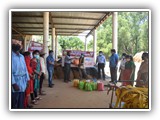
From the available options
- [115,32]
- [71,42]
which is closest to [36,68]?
[115,32]

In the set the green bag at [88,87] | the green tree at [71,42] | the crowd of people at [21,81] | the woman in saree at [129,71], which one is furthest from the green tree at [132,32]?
the green tree at [71,42]

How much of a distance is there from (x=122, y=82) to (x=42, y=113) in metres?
1.10

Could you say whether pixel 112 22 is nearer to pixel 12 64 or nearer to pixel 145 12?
pixel 145 12

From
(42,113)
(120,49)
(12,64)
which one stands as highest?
(120,49)

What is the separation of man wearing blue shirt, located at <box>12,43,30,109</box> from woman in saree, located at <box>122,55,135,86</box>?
1.28 metres

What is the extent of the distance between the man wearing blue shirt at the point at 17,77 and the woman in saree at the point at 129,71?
1.28 meters

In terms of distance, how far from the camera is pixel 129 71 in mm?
3291

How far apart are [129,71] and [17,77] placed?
5.10ft

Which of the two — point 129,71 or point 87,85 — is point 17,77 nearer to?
point 129,71

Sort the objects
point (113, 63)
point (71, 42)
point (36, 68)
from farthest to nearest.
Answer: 1. point (71, 42)
2. point (36, 68)
3. point (113, 63)

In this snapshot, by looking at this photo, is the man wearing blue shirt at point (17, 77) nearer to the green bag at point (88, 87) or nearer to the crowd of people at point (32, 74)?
the crowd of people at point (32, 74)

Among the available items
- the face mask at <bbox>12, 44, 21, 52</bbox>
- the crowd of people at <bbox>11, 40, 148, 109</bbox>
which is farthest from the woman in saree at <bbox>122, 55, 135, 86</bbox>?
the face mask at <bbox>12, 44, 21, 52</bbox>

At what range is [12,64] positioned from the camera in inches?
105
